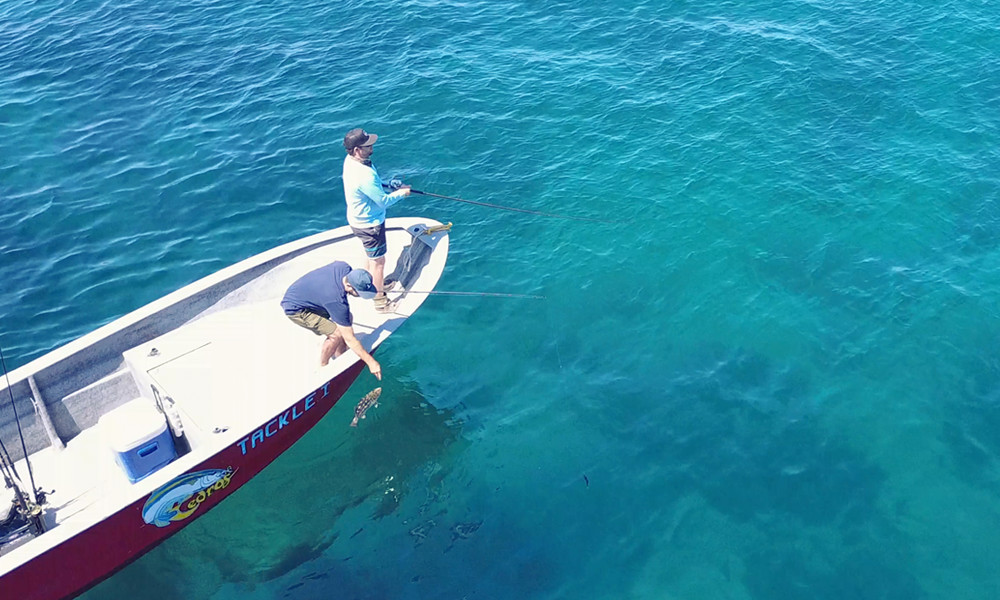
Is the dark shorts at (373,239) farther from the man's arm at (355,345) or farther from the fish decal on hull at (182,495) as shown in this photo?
the fish decal on hull at (182,495)

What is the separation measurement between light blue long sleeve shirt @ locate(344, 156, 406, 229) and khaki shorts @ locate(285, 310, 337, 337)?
171cm

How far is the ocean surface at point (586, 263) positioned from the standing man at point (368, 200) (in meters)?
2.44

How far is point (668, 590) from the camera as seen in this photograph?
12.2m

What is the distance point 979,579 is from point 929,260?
7522 mm

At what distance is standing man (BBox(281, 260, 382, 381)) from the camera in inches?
502

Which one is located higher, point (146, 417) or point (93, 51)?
point (93, 51)

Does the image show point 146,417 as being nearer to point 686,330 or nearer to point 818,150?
point 686,330

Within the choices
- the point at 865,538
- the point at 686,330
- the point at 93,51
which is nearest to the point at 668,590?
the point at 865,538

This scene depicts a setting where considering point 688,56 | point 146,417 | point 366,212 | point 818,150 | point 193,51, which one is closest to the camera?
point 146,417

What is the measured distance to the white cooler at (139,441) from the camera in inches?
487

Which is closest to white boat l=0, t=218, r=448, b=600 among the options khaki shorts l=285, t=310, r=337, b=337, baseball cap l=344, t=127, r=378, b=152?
khaki shorts l=285, t=310, r=337, b=337

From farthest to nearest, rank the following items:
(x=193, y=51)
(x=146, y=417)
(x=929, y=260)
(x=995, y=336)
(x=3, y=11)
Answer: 1. (x=3, y=11)
2. (x=193, y=51)
3. (x=929, y=260)
4. (x=995, y=336)
5. (x=146, y=417)

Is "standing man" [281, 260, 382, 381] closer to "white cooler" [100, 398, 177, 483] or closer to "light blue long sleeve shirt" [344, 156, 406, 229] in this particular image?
"light blue long sleeve shirt" [344, 156, 406, 229]

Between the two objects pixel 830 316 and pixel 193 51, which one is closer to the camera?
pixel 830 316
